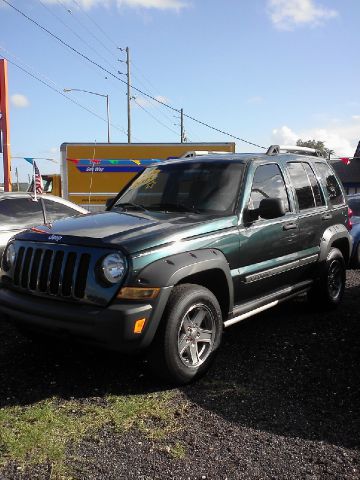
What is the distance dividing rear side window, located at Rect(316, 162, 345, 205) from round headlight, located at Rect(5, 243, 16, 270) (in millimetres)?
3769

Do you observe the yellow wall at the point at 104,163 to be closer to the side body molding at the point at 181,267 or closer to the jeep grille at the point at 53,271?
the jeep grille at the point at 53,271

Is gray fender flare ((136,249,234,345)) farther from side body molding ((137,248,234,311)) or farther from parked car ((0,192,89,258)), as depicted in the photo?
parked car ((0,192,89,258))

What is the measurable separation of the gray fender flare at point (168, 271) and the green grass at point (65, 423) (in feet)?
1.57

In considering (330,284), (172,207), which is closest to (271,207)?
(172,207)

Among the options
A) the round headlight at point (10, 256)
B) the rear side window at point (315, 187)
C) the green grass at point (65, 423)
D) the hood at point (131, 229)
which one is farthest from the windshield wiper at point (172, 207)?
the rear side window at point (315, 187)

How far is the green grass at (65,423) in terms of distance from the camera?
293 cm

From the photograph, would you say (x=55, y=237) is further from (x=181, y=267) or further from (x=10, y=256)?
(x=181, y=267)

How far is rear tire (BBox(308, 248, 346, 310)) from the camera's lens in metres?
5.90

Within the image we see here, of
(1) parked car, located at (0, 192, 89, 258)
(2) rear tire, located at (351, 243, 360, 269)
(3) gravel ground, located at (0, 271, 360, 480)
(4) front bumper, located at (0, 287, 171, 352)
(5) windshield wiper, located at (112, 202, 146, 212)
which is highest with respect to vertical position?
(5) windshield wiper, located at (112, 202, 146, 212)

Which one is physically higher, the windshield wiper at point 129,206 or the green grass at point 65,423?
the windshield wiper at point 129,206

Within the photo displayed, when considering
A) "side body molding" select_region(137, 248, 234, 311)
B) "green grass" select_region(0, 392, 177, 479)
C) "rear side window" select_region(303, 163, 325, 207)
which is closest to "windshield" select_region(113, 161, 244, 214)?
"side body molding" select_region(137, 248, 234, 311)

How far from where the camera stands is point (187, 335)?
3.96 meters

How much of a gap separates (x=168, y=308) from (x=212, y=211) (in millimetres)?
1162

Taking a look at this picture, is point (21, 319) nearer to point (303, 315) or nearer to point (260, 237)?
point (260, 237)
